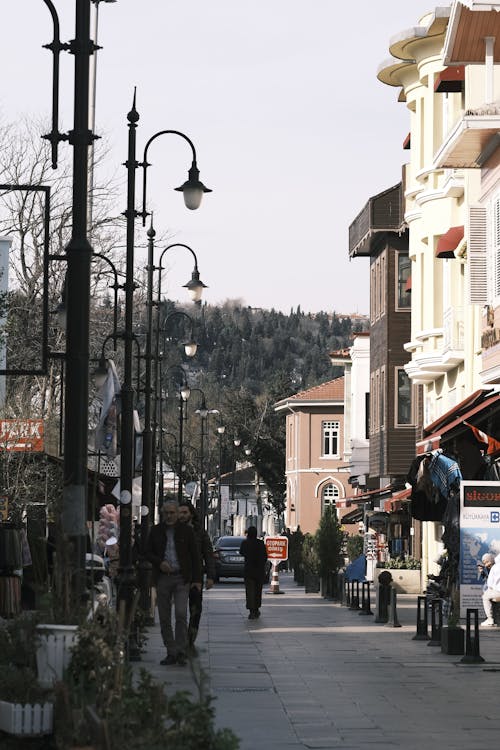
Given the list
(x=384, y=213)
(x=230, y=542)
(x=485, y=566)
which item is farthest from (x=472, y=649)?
(x=230, y=542)

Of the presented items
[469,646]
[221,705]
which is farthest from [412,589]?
[221,705]

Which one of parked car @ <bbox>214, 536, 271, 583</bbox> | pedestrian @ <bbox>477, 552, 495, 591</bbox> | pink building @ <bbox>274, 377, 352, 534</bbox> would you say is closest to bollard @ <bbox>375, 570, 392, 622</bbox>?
pedestrian @ <bbox>477, 552, 495, 591</bbox>

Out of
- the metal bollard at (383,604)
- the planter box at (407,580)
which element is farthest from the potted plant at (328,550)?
the metal bollard at (383,604)

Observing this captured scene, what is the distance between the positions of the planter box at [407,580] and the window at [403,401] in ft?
29.3

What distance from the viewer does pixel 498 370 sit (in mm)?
27078

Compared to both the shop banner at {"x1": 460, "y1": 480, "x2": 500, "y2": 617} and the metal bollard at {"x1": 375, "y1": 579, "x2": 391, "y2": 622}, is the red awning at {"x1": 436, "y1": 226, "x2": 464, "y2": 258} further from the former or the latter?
the shop banner at {"x1": 460, "y1": 480, "x2": 500, "y2": 617}

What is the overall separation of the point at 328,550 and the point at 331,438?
57.5 meters

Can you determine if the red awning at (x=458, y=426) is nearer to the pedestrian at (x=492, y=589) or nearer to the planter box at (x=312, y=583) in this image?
the pedestrian at (x=492, y=589)

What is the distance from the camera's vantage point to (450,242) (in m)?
37.8

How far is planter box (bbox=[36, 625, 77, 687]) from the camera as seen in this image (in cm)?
1036

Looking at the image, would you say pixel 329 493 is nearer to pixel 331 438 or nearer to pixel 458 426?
pixel 331 438

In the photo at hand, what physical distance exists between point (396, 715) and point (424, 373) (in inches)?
1115

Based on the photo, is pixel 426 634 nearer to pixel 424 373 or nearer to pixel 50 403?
pixel 424 373

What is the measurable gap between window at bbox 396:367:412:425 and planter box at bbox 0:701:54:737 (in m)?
43.6
